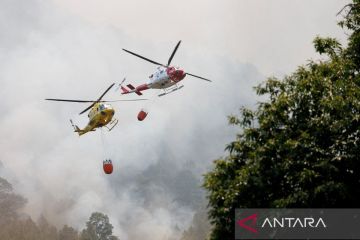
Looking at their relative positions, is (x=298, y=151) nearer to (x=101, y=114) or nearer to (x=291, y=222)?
(x=291, y=222)

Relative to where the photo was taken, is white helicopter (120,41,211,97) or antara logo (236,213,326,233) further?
white helicopter (120,41,211,97)

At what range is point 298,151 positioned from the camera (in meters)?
26.7

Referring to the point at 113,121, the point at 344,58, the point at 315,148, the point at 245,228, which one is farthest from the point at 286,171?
the point at 113,121

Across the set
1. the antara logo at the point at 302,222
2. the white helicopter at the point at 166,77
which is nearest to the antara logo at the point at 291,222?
the antara logo at the point at 302,222

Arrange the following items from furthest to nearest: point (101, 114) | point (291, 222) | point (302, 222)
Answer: point (101, 114)
point (291, 222)
point (302, 222)

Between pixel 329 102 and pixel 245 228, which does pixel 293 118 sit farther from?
pixel 245 228

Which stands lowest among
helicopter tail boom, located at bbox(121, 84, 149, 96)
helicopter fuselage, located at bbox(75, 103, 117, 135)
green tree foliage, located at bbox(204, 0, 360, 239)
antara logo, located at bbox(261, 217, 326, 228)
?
antara logo, located at bbox(261, 217, 326, 228)

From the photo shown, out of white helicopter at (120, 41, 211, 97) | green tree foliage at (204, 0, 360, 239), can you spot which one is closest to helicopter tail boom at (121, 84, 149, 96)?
white helicopter at (120, 41, 211, 97)

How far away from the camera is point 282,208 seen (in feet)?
86.4

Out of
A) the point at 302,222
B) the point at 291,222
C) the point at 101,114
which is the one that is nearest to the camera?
the point at 302,222

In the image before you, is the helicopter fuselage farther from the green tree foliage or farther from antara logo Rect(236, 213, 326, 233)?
antara logo Rect(236, 213, 326, 233)

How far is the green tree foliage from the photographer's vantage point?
85.8 ft

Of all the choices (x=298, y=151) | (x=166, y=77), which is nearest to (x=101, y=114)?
(x=166, y=77)

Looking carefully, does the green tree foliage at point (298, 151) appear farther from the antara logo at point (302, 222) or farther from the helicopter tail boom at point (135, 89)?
the helicopter tail boom at point (135, 89)
